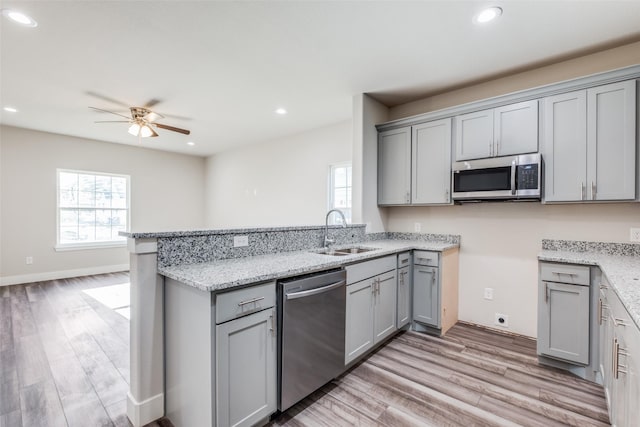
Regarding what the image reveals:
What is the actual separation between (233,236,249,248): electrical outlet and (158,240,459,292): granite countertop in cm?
11

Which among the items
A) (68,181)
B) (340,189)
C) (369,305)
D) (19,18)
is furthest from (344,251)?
(68,181)

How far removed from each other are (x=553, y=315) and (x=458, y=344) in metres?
0.84

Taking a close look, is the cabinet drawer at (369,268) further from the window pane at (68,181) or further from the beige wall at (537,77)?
the window pane at (68,181)

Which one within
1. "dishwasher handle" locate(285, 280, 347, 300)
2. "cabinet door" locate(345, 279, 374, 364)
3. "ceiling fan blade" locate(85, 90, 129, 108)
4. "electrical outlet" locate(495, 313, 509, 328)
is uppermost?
"ceiling fan blade" locate(85, 90, 129, 108)

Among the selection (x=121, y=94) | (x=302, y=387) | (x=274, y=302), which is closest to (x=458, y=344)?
(x=302, y=387)

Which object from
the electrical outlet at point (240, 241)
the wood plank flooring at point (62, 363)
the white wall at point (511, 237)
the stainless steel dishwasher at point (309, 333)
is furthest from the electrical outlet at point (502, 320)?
the wood plank flooring at point (62, 363)

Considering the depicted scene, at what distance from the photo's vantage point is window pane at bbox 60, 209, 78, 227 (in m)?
5.54

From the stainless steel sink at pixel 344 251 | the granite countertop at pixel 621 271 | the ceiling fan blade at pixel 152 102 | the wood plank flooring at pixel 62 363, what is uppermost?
the ceiling fan blade at pixel 152 102

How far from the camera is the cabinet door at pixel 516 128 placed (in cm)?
263

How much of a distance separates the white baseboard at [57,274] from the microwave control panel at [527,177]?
7.17 metres

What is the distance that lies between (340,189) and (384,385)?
3.14 meters

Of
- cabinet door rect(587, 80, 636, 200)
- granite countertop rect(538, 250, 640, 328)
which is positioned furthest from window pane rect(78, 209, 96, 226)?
cabinet door rect(587, 80, 636, 200)

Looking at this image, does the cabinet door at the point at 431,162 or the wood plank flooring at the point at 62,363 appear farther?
the cabinet door at the point at 431,162

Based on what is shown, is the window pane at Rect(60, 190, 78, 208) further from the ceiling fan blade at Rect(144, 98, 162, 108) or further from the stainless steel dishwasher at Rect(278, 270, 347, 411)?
the stainless steel dishwasher at Rect(278, 270, 347, 411)
